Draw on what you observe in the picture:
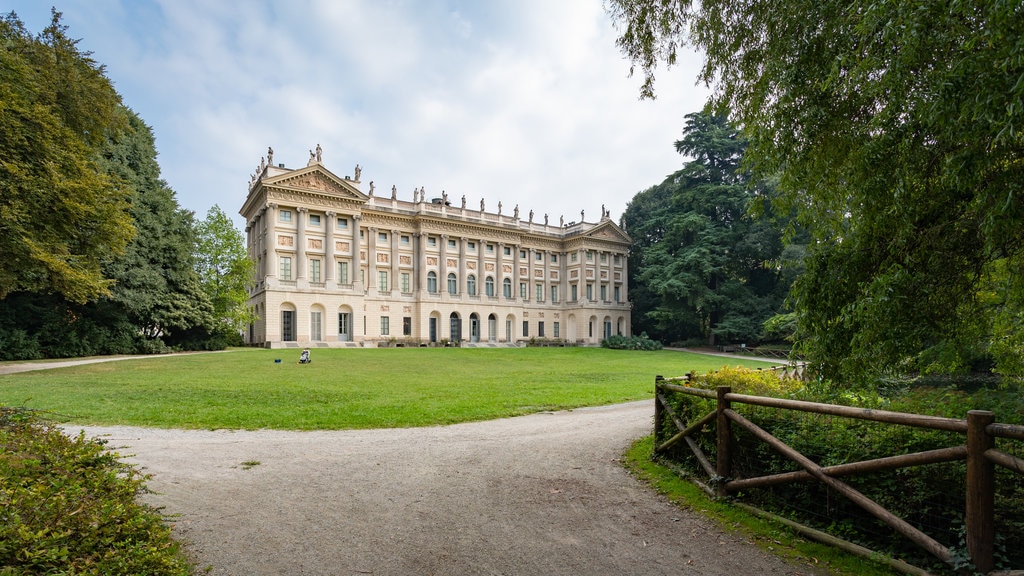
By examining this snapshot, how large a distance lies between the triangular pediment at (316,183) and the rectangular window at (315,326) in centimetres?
997

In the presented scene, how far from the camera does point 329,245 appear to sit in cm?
4362

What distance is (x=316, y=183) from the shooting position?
1686 inches

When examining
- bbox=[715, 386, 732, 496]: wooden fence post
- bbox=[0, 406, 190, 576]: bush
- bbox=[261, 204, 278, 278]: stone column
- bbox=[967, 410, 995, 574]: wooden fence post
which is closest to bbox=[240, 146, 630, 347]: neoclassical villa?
bbox=[261, 204, 278, 278]: stone column

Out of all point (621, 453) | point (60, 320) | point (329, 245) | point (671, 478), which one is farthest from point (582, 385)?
point (329, 245)

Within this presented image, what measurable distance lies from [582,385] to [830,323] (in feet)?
45.8

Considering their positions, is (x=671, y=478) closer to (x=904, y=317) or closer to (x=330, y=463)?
(x=904, y=317)

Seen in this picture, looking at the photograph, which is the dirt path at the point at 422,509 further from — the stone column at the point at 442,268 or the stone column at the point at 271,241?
the stone column at the point at 442,268

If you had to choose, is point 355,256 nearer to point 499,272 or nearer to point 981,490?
point 499,272

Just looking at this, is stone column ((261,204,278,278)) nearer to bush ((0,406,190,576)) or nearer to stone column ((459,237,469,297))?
stone column ((459,237,469,297))

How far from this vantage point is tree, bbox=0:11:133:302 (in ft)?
54.1

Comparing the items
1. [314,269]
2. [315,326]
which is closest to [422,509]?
[315,326]

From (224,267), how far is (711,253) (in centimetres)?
4084

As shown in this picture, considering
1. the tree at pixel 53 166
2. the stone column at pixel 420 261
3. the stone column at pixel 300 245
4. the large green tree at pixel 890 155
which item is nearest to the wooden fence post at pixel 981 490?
the large green tree at pixel 890 155

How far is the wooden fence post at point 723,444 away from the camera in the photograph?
563cm
